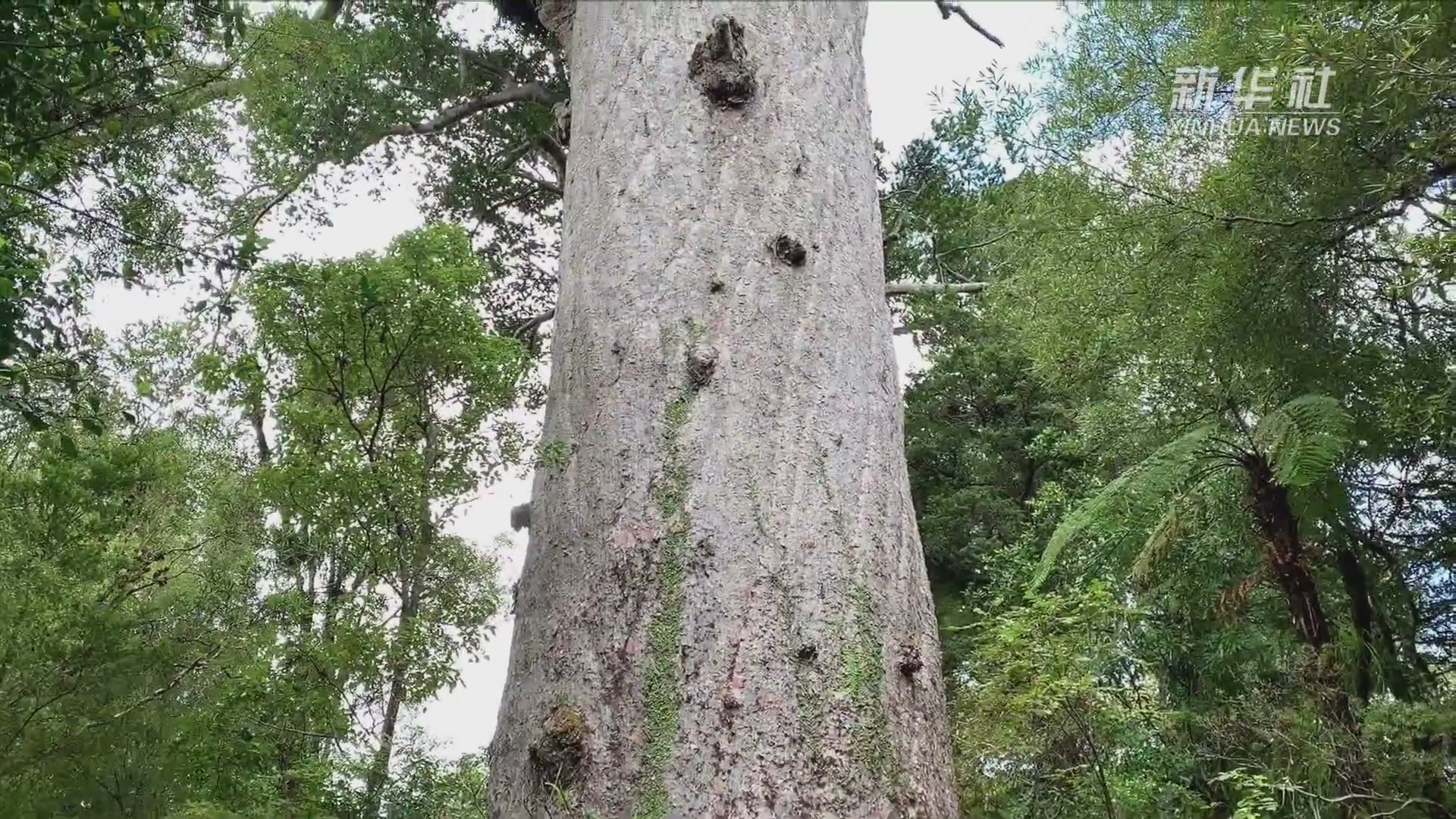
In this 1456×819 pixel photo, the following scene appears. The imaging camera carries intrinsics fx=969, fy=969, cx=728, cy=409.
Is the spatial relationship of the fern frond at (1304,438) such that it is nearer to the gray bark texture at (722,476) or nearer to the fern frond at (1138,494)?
the fern frond at (1138,494)

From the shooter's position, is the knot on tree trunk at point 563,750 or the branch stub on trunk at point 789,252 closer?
the knot on tree trunk at point 563,750

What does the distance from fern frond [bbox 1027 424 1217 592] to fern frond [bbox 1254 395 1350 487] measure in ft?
1.19

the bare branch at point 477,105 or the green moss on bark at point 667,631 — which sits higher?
the bare branch at point 477,105

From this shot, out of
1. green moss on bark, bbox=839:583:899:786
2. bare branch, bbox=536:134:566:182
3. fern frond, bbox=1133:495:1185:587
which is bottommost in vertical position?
green moss on bark, bbox=839:583:899:786

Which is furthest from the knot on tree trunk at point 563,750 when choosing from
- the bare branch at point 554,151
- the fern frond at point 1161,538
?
the fern frond at point 1161,538

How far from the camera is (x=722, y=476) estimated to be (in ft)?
4.66

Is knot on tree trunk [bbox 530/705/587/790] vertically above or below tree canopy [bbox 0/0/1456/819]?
below

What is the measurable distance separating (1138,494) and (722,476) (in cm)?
439

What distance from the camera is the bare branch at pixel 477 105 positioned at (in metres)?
6.07

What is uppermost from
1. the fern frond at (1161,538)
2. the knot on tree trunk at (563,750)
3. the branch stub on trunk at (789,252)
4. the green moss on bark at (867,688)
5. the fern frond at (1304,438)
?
the fern frond at (1304,438)

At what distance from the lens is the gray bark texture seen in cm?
126

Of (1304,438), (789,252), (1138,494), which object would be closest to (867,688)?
(789,252)

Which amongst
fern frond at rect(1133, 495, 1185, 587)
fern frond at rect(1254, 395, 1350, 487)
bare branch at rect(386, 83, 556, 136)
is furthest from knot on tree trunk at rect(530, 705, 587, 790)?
bare branch at rect(386, 83, 556, 136)

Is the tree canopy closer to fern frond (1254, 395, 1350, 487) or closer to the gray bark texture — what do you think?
fern frond (1254, 395, 1350, 487)
